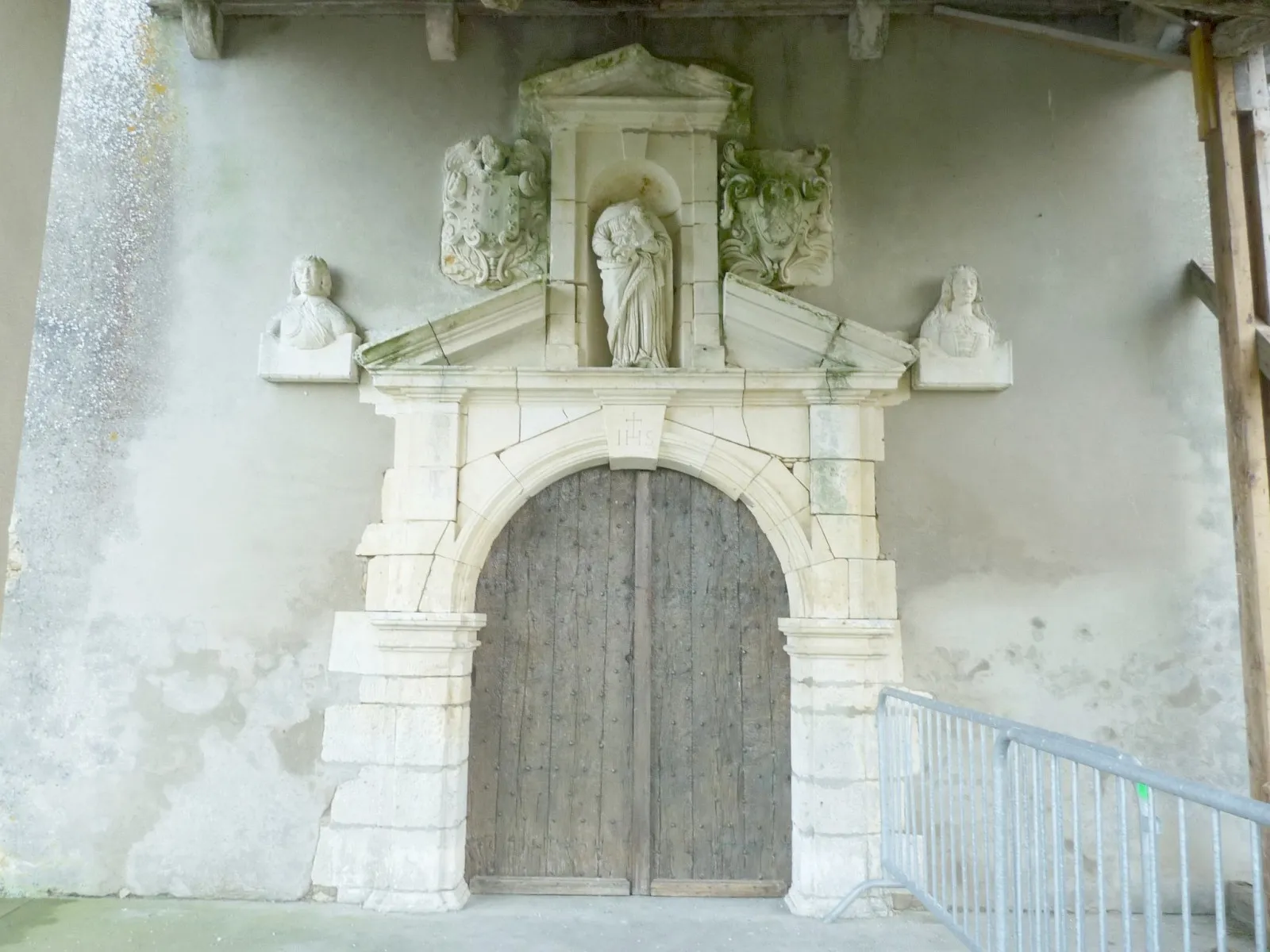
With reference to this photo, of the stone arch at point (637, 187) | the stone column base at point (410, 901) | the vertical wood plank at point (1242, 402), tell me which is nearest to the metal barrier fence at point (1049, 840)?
the vertical wood plank at point (1242, 402)

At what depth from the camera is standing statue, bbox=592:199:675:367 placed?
3768 mm

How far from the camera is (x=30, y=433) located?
3865 millimetres

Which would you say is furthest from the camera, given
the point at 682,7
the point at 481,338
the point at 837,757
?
the point at 682,7

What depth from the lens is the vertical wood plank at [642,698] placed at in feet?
12.2

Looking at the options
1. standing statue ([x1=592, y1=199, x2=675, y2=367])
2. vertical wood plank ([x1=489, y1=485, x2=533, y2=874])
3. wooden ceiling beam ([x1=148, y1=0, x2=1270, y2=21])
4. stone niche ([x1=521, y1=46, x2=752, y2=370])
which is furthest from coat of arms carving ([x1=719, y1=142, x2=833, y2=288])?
vertical wood plank ([x1=489, y1=485, x2=533, y2=874])

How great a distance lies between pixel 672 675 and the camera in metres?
3.82

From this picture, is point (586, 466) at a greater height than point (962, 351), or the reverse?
point (962, 351)

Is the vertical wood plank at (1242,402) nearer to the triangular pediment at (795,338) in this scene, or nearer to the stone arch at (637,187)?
the triangular pediment at (795,338)

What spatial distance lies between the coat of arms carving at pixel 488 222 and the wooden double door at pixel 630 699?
3.07ft

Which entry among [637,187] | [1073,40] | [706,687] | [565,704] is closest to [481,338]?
[637,187]

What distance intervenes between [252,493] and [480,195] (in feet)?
5.08

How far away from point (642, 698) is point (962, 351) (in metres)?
1.90

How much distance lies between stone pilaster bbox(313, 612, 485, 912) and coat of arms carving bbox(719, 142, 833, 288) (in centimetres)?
186

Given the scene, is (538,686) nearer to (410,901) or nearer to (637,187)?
(410,901)
